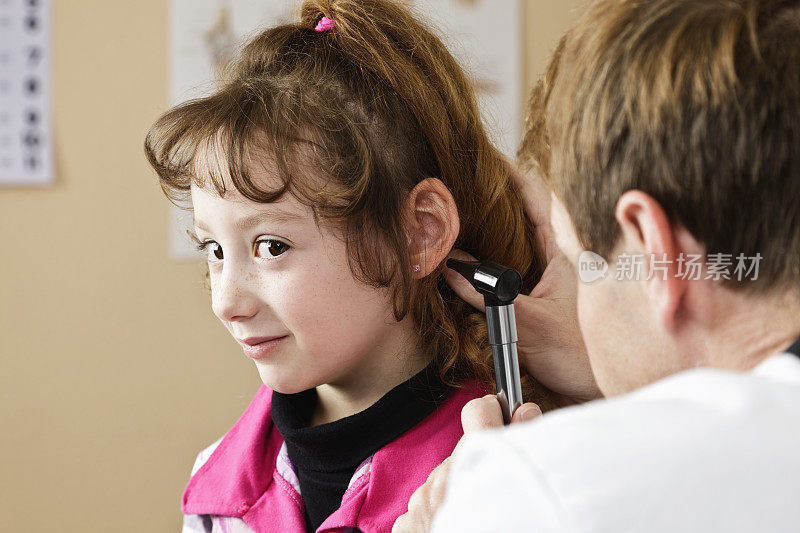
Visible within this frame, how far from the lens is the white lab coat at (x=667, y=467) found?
42 centimetres

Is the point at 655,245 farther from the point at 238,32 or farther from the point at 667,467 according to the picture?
the point at 238,32

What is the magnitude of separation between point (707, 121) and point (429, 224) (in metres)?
0.44

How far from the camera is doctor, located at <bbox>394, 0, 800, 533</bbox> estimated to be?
423 mm

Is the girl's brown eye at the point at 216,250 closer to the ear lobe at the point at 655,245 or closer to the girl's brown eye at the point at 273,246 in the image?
the girl's brown eye at the point at 273,246

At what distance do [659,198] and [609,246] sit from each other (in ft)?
0.21

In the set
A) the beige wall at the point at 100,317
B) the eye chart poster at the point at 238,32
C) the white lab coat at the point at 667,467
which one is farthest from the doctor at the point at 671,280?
the beige wall at the point at 100,317

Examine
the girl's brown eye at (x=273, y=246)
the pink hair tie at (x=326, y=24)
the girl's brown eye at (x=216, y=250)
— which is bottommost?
the girl's brown eye at (x=216, y=250)

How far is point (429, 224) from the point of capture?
924 mm

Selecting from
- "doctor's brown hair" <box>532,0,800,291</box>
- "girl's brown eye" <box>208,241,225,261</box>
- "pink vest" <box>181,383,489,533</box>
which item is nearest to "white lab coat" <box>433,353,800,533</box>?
"doctor's brown hair" <box>532,0,800,291</box>

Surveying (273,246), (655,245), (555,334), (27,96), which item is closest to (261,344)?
(273,246)

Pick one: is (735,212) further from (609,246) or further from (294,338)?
(294,338)

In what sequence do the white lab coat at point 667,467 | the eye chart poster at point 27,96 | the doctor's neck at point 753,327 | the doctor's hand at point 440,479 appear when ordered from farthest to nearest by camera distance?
1. the eye chart poster at point 27,96
2. the doctor's hand at point 440,479
3. the doctor's neck at point 753,327
4. the white lab coat at point 667,467

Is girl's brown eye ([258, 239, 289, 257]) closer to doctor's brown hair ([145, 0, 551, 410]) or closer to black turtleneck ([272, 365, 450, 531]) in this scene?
doctor's brown hair ([145, 0, 551, 410])

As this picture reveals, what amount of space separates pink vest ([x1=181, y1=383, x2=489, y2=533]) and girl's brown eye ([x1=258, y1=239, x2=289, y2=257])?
0.25m
